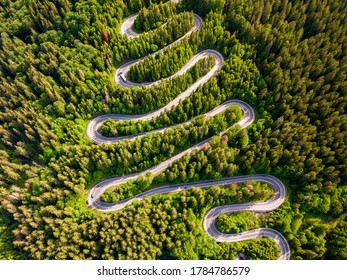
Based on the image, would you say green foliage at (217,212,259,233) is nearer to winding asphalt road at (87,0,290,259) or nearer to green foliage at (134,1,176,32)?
winding asphalt road at (87,0,290,259)

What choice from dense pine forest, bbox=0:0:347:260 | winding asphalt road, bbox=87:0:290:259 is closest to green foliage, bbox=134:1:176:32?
dense pine forest, bbox=0:0:347:260

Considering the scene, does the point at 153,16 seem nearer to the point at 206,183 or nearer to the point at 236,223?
the point at 206,183

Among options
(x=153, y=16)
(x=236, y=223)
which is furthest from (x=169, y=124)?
(x=153, y=16)

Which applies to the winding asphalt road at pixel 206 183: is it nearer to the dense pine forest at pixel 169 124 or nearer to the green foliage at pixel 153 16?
the dense pine forest at pixel 169 124

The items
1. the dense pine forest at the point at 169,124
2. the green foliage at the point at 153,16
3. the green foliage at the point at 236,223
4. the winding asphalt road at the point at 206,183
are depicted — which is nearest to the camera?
the dense pine forest at the point at 169,124

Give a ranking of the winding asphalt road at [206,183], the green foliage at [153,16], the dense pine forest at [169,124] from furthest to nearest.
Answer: the green foliage at [153,16]
the winding asphalt road at [206,183]
the dense pine forest at [169,124]

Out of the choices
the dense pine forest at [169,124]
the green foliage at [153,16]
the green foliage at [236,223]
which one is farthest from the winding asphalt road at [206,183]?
the green foliage at [153,16]

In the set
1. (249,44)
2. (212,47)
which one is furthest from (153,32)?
(249,44)

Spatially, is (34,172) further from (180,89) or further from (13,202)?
(180,89)
